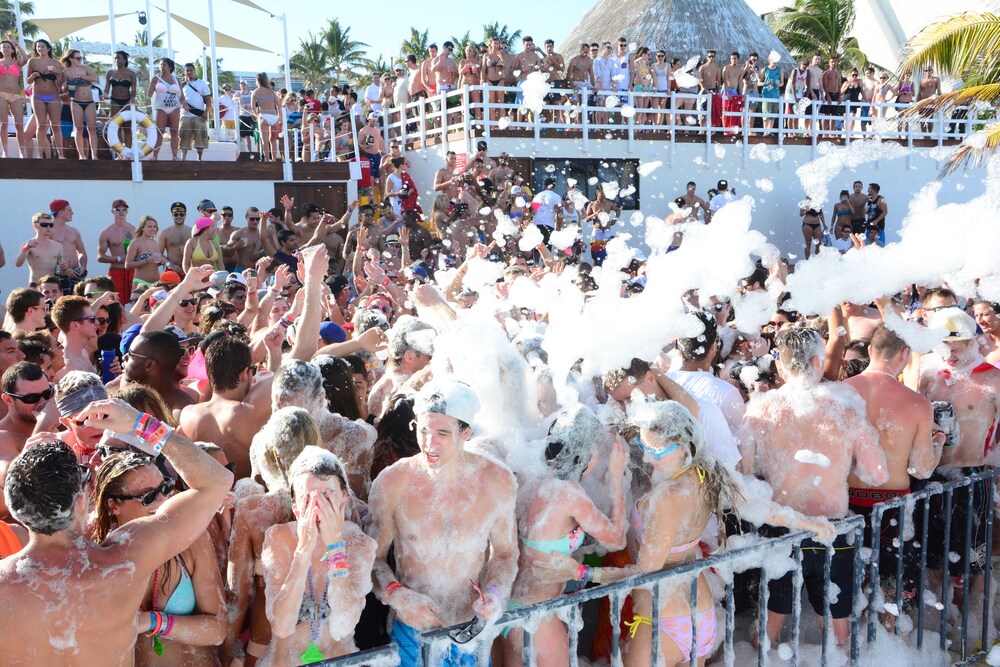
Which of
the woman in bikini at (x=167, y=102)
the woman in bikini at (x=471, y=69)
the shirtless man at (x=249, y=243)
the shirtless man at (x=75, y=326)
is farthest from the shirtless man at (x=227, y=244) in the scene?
the woman in bikini at (x=471, y=69)

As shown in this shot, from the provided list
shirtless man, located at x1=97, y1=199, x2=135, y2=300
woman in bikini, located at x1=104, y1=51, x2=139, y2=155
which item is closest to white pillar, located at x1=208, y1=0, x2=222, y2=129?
woman in bikini, located at x1=104, y1=51, x2=139, y2=155

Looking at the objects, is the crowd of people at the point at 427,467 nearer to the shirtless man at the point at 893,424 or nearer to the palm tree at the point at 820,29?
the shirtless man at the point at 893,424

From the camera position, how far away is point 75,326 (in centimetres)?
525

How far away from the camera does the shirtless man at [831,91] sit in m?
17.8

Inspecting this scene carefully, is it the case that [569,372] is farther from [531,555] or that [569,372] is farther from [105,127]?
[105,127]

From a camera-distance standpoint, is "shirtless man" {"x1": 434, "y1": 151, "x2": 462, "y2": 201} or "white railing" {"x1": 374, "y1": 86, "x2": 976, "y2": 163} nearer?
"shirtless man" {"x1": 434, "y1": 151, "x2": 462, "y2": 201}

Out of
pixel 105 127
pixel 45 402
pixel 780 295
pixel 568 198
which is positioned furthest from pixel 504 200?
pixel 45 402

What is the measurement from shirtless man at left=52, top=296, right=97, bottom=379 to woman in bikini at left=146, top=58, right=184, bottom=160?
8089mm

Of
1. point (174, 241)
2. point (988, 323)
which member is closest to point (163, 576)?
point (988, 323)

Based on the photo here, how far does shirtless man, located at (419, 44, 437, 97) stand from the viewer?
52.4 feet

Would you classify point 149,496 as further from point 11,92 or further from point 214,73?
point 214,73

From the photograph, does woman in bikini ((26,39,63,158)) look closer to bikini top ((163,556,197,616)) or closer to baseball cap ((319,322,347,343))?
baseball cap ((319,322,347,343))

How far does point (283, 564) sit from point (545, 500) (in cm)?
99

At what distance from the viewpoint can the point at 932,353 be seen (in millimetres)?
5035
